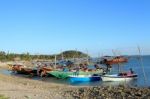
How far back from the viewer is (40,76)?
2800 inches

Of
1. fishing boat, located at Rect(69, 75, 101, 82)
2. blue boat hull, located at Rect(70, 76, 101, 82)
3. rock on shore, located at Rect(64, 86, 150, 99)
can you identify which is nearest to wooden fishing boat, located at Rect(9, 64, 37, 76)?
fishing boat, located at Rect(69, 75, 101, 82)

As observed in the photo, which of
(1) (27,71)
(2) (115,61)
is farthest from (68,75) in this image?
(2) (115,61)

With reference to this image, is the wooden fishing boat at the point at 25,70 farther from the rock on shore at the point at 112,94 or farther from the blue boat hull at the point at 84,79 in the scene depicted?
the rock on shore at the point at 112,94

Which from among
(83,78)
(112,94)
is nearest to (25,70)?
(83,78)

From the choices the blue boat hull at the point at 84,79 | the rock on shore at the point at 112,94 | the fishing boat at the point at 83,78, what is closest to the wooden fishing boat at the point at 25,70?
the fishing boat at the point at 83,78

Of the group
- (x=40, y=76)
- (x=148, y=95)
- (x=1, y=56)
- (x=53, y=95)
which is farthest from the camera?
(x=1, y=56)

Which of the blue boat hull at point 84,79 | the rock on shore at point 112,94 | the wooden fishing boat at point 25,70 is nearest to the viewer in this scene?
the rock on shore at point 112,94

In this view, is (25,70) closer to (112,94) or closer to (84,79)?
(84,79)

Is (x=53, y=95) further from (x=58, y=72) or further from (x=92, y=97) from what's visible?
(x=58, y=72)

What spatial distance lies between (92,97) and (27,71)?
55.8m

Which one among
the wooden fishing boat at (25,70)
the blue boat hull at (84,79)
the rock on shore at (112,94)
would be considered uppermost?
the wooden fishing boat at (25,70)

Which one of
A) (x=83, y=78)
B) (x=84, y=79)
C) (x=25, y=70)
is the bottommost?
(x=84, y=79)

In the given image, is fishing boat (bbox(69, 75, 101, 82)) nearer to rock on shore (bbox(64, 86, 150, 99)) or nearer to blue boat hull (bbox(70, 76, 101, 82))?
blue boat hull (bbox(70, 76, 101, 82))

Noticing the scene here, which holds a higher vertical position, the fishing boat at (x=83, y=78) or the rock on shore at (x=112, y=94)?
the fishing boat at (x=83, y=78)
